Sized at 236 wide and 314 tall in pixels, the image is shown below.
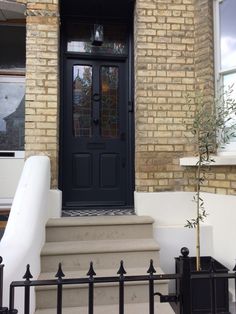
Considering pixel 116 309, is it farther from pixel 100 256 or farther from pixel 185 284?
pixel 185 284

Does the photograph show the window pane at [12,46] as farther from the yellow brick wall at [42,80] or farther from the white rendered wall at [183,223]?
the white rendered wall at [183,223]

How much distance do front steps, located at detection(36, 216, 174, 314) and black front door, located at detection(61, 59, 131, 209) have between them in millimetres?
841

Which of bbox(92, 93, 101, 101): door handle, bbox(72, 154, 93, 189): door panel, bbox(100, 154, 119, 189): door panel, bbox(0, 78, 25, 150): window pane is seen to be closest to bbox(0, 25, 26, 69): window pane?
bbox(0, 78, 25, 150): window pane

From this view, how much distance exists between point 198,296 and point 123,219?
1181 millimetres

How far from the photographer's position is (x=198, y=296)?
3.31m

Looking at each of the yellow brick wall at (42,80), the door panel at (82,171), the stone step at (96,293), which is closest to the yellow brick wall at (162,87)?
the door panel at (82,171)

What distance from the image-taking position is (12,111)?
5012 millimetres

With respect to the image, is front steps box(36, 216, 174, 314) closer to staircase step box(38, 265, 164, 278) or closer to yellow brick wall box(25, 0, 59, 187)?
staircase step box(38, 265, 164, 278)

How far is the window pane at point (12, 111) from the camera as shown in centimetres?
498

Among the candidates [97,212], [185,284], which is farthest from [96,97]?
[185,284]

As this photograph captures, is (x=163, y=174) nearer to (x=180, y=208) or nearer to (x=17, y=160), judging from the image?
(x=180, y=208)

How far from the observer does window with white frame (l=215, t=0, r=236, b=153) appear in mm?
4223

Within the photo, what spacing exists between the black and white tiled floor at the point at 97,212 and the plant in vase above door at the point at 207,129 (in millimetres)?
877

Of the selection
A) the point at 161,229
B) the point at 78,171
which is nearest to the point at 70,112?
the point at 78,171
